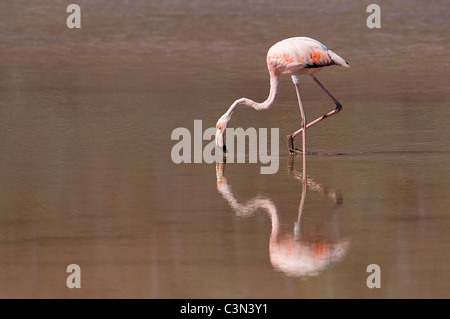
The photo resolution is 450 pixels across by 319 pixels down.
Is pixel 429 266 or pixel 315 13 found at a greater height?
pixel 315 13

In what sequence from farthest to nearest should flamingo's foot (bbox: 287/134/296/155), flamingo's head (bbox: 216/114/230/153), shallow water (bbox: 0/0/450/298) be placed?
flamingo's foot (bbox: 287/134/296/155) < flamingo's head (bbox: 216/114/230/153) < shallow water (bbox: 0/0/450/298)

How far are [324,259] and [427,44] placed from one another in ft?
45.5

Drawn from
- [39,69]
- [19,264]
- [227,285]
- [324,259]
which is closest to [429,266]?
[324,259]

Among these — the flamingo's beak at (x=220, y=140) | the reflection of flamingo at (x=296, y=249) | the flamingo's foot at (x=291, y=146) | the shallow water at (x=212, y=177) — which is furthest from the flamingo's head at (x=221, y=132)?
the reflection of flamingo at (x=296, y=249)

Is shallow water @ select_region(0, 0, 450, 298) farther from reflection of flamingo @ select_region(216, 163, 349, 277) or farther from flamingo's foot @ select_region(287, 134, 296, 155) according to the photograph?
flamingo's foot @ select_region(287, 134, 296, 155)

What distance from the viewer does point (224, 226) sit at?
25.1 ft

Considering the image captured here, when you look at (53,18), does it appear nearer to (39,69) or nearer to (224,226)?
(39,69)

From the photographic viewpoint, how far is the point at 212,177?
951 centimetres

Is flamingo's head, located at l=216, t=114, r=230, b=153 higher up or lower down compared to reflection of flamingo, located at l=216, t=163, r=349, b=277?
higher up

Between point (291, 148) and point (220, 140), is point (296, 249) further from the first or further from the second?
point (291, 148)

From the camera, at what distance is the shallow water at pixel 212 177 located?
6.43 meters

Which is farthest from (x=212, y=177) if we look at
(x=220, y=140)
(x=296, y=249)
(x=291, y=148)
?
(x=296, y=249)

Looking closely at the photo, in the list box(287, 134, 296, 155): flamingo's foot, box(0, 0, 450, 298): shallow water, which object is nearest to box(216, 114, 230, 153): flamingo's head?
box(0, 0, 450, 298): shallow water

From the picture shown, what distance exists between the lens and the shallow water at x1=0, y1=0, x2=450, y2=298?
6.43 m
